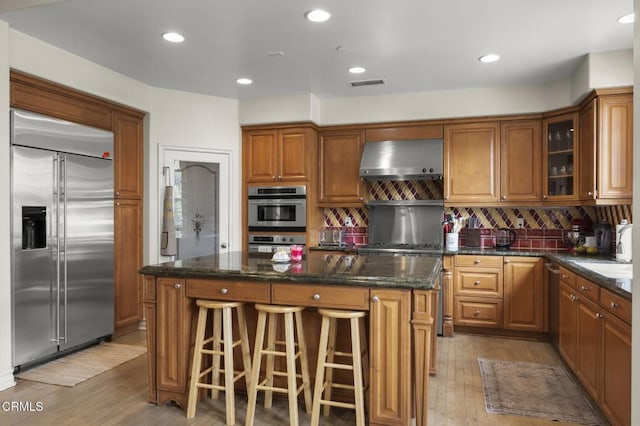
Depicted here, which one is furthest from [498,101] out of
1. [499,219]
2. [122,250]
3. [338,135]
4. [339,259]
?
[122,250]

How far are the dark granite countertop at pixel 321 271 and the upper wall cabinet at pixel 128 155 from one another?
1712 millimetres

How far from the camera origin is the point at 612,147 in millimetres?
3699

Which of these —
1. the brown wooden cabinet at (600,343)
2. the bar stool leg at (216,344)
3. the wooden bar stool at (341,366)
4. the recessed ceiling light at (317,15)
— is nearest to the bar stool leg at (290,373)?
the wooden bar stool at (341,366)

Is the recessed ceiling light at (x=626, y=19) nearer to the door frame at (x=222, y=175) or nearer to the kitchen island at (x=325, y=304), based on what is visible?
the kitchen island at (x=325, y=304)

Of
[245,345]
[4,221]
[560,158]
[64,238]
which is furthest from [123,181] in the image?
[560,158]

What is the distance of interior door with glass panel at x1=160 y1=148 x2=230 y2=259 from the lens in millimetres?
4809

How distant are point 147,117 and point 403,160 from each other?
2784 millimetres

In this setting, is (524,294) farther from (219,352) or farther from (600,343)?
(219,352)

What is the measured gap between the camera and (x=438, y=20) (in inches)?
118

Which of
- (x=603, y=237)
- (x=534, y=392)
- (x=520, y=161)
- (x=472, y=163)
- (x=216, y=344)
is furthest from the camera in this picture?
(x=472, y=163)

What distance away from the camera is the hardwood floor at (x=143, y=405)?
2615mm

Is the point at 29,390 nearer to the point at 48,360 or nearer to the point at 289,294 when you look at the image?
the point at 48,360

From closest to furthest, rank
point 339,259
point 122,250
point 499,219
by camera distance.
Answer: point 339,259 < point 122,250 < point 499,219

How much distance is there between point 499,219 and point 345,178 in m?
1.80
